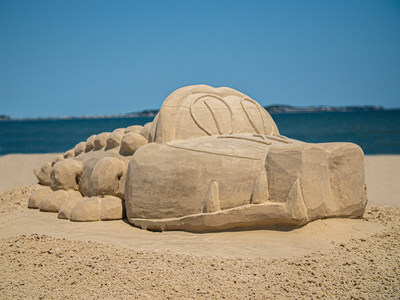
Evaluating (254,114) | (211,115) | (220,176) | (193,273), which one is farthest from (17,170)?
(193,273)

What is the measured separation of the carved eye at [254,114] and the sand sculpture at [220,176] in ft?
0.05

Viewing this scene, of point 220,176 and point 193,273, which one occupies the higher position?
point 220,176

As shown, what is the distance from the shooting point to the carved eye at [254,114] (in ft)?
18.6

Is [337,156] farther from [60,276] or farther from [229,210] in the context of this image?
[60,276]

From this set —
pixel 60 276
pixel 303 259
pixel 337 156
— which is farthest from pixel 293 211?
pixel 60 276

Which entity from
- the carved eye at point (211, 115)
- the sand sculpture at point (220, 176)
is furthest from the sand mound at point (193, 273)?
the carved eye at point (211, 115)

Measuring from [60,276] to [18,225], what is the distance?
2.28 metres

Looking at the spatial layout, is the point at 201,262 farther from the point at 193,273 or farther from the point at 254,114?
the point at 254,114

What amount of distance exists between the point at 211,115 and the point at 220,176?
3.66 ft

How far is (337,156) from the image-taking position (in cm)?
483

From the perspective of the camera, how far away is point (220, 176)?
4.71 metres

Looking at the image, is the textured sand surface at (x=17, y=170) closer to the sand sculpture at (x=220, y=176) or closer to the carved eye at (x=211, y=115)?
the sand sculpture at (x=220, y=176)

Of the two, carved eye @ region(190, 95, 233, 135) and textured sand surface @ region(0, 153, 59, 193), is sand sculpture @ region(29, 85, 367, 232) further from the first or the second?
textured sand surface @ region(0, 153, 59, 193)

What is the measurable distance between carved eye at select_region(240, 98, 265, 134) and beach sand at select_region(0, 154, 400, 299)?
5.24 feet
